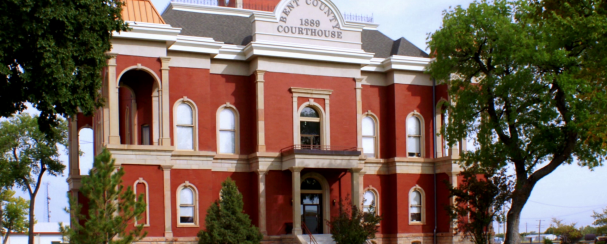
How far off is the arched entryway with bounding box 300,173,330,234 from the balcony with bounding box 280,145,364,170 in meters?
1.77

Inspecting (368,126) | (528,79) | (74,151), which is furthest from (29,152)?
(528,79)

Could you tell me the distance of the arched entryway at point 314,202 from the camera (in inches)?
1288

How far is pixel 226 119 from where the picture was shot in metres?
31.9

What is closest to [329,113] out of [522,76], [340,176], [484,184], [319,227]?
[340,176]

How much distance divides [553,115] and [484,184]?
5.32m

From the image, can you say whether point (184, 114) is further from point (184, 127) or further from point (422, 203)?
point (422, 203)

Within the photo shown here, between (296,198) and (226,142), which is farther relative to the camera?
(226,142)

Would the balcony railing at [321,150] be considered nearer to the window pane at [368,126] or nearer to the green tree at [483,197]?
the window pane at [368,126]

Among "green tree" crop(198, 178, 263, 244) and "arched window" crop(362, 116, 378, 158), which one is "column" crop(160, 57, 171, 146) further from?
"arched window" crop(362, 116, 378, 158)

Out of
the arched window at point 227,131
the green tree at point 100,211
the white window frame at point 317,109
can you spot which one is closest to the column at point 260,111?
the arched window at point 227,131

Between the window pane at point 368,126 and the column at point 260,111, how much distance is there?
214 inches

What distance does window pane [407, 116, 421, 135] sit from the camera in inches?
1369

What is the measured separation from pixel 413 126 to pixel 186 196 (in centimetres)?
1126

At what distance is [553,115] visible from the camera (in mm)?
24406
